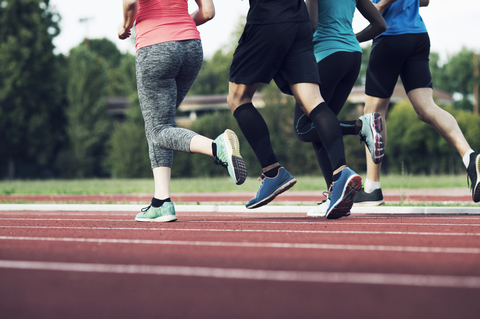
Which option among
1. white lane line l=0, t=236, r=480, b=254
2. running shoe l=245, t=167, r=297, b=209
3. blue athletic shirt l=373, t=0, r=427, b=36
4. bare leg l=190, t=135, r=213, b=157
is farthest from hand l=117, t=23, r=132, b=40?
blue athletic shirt l=373, t=0, r=427, b=36

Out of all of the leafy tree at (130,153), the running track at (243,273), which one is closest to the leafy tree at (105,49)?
the leafy tree at (130,153)

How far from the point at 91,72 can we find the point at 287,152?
15.2 metres

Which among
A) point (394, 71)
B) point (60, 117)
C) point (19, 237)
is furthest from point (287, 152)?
point (19, 237)

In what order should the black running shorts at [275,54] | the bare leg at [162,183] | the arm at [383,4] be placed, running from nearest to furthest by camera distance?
the black running shorts at [275,54]
the bare leg at [162,183]
the arm at [383,4]

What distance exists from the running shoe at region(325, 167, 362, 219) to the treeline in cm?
2729

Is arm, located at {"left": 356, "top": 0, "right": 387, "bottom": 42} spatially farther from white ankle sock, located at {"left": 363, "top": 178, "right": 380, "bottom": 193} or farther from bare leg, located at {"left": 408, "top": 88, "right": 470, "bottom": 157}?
white ankle sock, located at {"left": 363, "top": 178, "right": 380, "bottom": 193}

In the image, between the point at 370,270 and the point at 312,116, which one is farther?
the point at 312,116

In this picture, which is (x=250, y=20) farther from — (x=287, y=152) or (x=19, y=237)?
(x=287, y=152)

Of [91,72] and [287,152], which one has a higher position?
[91,72]

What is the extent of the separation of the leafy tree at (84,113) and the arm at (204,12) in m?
35.9

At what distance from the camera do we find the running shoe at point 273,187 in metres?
4.27

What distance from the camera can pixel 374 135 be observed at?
14.4 ft

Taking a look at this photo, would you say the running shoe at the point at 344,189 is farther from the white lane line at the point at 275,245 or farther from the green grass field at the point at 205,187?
the green grass field at the point at 205,187

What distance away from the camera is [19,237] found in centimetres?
335
